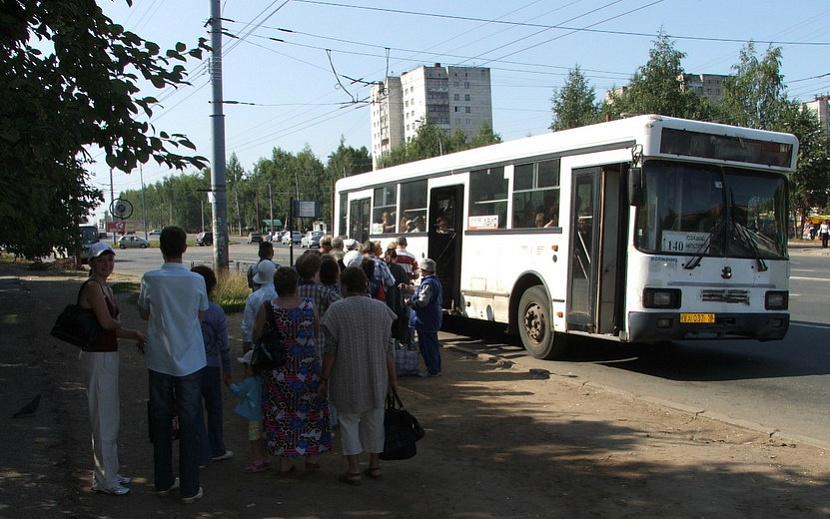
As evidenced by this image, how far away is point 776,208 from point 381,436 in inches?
283

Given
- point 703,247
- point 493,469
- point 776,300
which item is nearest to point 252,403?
point 493,469

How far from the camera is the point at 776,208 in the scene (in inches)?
412

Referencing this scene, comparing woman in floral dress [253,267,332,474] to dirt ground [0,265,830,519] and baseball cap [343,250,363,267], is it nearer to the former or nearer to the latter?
dirt ground [0,265,830,519]

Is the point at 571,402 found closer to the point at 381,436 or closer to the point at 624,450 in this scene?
the point at 624,450

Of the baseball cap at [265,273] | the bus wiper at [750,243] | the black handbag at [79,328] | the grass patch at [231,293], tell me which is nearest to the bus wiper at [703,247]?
the bus wiper at [750,243]

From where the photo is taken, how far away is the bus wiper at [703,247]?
9.70m

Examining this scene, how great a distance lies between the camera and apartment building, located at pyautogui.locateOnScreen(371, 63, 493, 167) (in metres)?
126

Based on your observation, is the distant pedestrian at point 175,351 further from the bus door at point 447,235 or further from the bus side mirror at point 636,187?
the bus door at point 447,235

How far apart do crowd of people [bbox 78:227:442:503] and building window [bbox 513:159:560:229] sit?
19.6ft

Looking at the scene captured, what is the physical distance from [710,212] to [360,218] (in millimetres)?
9594

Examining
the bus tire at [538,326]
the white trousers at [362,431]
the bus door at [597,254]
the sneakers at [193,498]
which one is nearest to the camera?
the sneakers at [193,498]

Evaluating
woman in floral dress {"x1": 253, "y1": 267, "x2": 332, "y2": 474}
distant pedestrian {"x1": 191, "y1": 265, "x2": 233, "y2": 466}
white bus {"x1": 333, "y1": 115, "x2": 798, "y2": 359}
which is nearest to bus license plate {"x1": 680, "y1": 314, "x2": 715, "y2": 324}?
white bus {"x1": 333, "y1": 115, "x2": 798, "y2": 359}

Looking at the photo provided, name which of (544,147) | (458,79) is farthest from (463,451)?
(458,79)

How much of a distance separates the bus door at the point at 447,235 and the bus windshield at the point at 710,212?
4.70 meters
